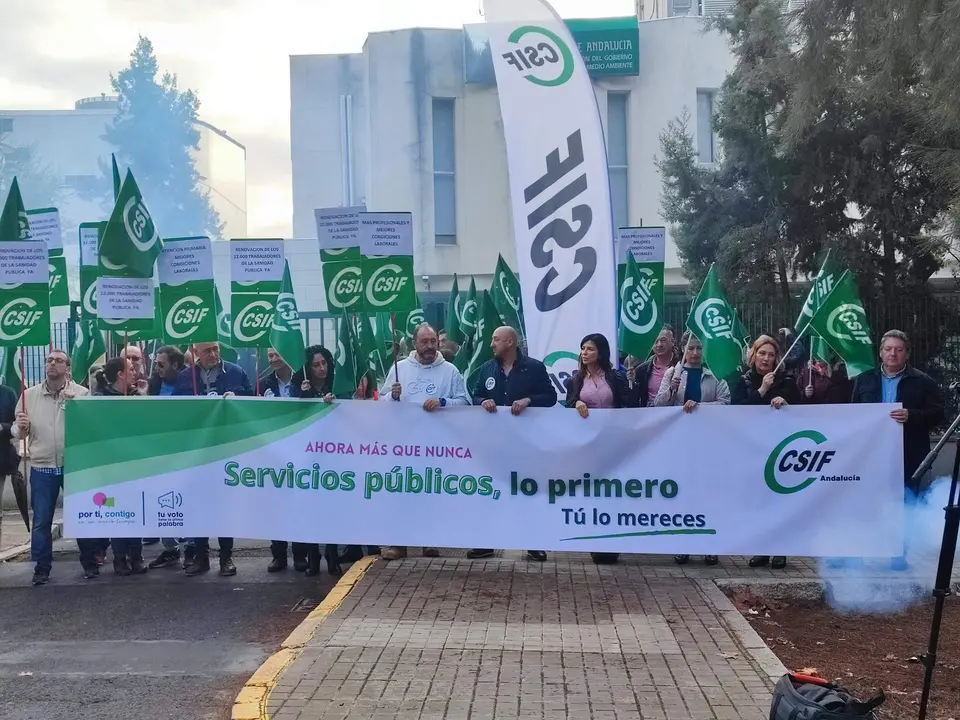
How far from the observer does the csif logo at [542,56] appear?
35.8 feet

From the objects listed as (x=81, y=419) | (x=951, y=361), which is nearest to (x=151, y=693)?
(x=81, y=419)

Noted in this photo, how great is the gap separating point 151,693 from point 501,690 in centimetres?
200

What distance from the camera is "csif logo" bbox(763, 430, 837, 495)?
782 centimetres

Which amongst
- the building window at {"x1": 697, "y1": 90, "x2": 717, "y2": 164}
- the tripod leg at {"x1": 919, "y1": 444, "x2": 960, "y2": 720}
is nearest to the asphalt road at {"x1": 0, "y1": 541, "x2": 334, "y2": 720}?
the tripod leg at {"x1": 919, "y1": 444, "x2": 960, "y2": 720}

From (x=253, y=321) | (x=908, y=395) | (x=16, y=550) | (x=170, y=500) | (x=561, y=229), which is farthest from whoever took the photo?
(x=561, y=229)

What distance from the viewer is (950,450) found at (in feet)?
41.0

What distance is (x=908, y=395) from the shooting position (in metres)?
8.32

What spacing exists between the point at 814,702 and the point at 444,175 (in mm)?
20753

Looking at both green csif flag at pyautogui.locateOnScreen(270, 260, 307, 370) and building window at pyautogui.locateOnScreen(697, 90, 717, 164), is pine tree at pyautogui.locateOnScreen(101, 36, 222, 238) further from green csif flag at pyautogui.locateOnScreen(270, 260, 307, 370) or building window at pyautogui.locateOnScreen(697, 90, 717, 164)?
green csif flag at pyautogui.locateOnScreen(270, 260, 307, 370)

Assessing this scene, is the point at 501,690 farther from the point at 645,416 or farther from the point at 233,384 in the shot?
the point at 233,384

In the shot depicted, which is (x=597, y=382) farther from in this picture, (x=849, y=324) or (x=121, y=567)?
(x=121, y=567)

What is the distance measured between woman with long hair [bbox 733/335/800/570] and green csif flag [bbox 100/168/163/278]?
16.9 feet

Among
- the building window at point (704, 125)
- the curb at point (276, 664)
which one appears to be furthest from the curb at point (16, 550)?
the building window at point (704, 125)

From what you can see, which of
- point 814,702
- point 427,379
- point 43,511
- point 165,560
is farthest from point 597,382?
point 43,511
